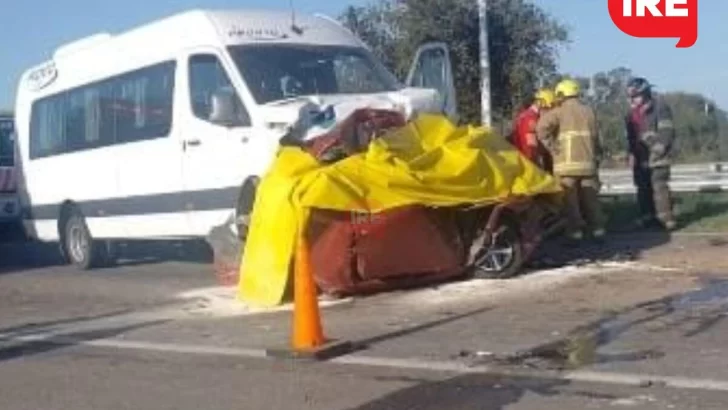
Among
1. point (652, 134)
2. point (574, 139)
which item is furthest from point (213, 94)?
point (652, 134)

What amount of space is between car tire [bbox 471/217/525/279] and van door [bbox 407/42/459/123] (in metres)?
2.76

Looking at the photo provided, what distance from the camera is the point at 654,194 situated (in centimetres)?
1614

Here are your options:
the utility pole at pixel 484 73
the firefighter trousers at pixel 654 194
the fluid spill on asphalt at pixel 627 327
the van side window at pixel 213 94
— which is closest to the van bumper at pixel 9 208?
the utility pole at pixel 484 73

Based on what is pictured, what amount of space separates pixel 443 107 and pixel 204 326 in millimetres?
4588

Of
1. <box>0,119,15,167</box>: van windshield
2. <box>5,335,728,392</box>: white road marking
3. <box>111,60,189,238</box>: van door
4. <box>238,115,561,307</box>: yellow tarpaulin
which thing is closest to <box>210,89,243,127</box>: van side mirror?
<box>111,60,189,238</box>: van door

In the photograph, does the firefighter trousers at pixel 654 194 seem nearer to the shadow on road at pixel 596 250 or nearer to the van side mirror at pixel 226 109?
the shadow on road at pixel 596 250

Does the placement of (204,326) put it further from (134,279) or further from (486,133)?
(134,279)

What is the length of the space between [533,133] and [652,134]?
161 cm

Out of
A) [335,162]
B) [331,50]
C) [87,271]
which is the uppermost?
[331,50]

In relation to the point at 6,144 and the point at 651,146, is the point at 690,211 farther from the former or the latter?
the point at 6,144

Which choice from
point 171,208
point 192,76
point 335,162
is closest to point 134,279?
point 171,208

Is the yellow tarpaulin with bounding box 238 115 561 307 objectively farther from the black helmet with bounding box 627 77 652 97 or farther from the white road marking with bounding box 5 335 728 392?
the black helmet with bounding box 627 77 652 97

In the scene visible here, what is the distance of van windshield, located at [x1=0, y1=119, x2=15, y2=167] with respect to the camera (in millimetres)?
23781

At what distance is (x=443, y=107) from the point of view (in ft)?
49.1
